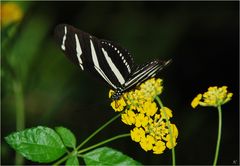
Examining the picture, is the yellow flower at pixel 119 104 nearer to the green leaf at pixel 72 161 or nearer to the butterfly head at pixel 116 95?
the butterfly head at pixel 116 95

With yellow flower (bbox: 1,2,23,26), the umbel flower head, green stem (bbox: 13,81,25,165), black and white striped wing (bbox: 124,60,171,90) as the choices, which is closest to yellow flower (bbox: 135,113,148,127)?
the umbel flower head

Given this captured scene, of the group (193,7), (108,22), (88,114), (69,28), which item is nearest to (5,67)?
(69,28)

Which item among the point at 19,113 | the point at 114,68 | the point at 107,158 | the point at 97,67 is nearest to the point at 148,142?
the point at 107,158

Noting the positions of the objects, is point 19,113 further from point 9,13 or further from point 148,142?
point 148,142

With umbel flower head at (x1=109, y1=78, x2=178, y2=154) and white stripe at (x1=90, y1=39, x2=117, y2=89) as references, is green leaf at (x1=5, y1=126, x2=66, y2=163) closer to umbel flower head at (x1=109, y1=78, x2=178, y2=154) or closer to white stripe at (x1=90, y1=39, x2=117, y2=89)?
umbel flower head at (x1=109, y1=78, x2=178, y2=154)

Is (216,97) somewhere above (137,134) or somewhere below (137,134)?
above

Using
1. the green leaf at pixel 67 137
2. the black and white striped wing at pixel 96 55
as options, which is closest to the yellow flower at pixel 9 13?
the black and white striped wing at pixel 96 55
